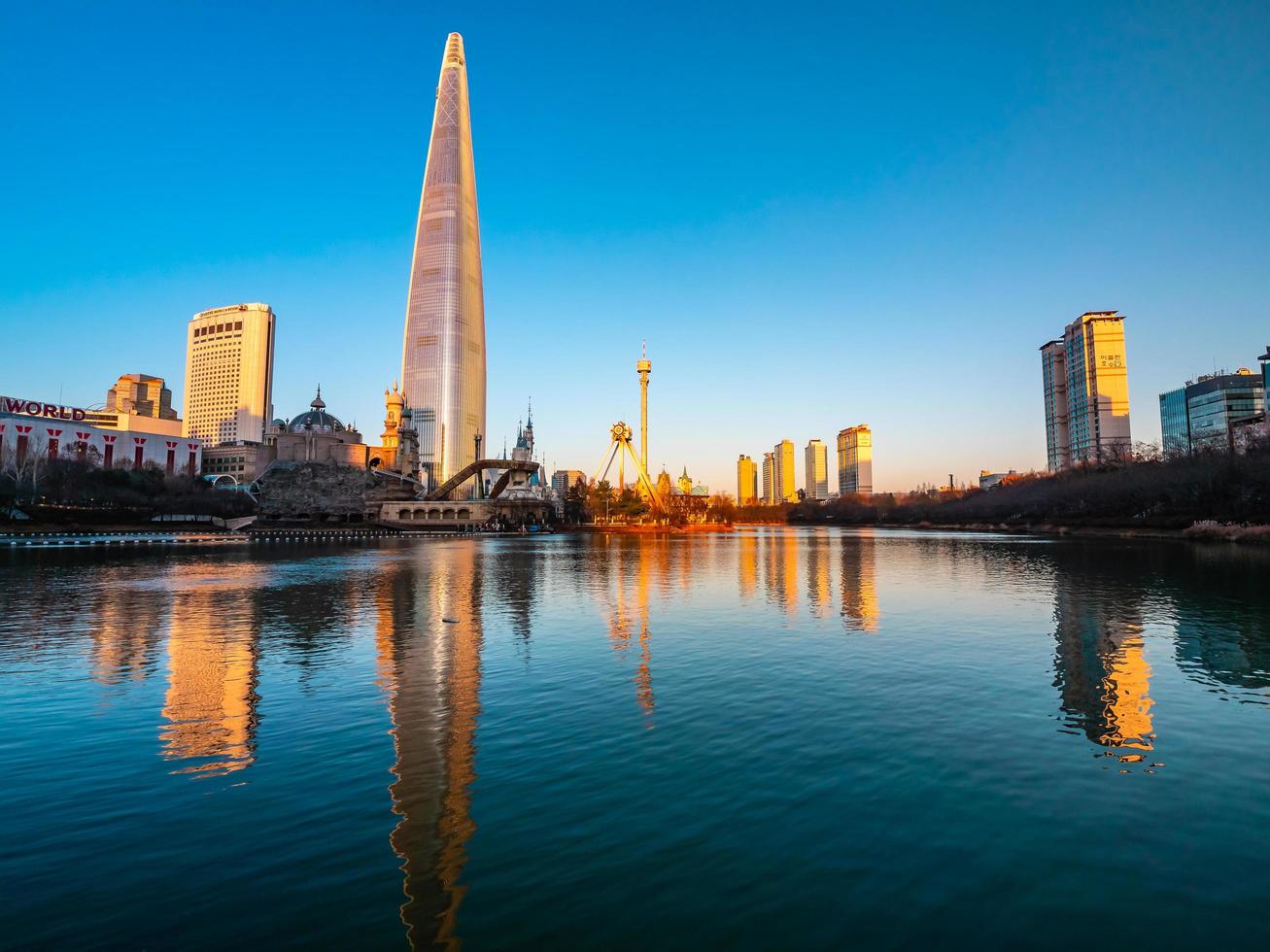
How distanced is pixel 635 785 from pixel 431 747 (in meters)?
3.90

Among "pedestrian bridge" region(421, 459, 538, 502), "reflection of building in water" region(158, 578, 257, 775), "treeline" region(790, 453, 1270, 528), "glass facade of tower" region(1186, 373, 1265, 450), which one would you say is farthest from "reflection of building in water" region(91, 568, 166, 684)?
"glass facade of tower" region(1186, 373, 1265, 450)

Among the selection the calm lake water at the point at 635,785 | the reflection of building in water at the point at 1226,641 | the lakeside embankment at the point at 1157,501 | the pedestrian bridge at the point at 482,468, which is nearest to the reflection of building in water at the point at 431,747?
the calm lake water at the point at 635,785

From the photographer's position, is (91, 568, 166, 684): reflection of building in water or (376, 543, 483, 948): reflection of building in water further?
(91, 568, 166, 684): reflection of building in water

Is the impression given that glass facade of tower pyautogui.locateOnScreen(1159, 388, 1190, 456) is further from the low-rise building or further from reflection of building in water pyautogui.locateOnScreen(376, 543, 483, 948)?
the low-rise building

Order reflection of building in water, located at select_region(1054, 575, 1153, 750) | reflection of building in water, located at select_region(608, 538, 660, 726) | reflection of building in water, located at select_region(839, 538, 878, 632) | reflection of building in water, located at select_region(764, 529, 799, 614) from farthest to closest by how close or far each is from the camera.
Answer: reflection of building in water, located at select_region(764, 529, 799, 614)
reflection of building in water, located at select_region(839, 538, 878, 632)
reflection of building in water, located at select_region(608, 538, 660, 726)
reflection of building in water, located at select_region(1054, 575, 1153, 750)

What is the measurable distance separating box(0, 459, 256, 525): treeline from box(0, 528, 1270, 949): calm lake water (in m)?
87.4

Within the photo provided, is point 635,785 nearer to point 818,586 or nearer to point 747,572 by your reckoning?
point 818,586

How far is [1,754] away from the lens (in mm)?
11875

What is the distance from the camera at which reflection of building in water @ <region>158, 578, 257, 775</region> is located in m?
12.1

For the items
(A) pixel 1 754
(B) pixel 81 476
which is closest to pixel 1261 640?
(A) pixel 1 754

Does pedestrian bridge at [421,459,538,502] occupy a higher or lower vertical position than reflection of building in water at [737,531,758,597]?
higher

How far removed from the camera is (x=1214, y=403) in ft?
565

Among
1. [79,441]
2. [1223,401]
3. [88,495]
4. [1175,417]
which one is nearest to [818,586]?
[88,495]

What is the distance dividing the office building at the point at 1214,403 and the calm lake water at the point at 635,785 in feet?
572
